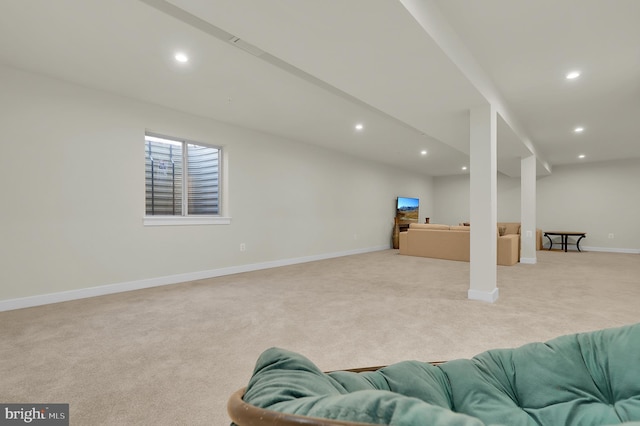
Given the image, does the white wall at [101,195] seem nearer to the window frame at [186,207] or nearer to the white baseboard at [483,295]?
the window frame at [186,207]

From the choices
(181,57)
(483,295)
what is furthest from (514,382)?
(181,57)

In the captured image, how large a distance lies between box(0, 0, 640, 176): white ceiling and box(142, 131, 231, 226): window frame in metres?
0.53

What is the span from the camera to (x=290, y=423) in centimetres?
39

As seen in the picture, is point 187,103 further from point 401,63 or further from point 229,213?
point 401,63

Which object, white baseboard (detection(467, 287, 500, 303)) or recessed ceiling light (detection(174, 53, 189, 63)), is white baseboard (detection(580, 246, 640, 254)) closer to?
white baseboard (detection(467, 287, 500, 303))

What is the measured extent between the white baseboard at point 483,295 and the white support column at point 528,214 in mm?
3526

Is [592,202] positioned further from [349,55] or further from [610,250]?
[349,55]

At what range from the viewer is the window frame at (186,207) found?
422 centimetres

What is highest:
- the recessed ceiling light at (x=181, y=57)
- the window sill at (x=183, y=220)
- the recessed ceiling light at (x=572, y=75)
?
the recessed ceiling light at (x=572, y=75)

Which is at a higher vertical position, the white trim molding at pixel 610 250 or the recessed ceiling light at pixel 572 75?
the recessed ceiling light at pixel 572 75

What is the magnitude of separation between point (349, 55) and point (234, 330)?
2.45 m

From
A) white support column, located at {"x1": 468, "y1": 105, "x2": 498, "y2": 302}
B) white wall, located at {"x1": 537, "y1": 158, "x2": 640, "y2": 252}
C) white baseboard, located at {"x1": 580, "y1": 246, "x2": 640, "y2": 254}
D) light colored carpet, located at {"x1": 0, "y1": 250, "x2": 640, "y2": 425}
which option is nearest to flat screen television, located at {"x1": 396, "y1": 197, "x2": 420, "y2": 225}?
white wall, located at {"x1": 537, "y1": 158, "x2": 640, "y2": 252}

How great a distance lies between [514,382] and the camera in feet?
2.64

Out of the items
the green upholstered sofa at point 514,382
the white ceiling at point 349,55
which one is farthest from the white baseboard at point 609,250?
the green upholstered sofa at point 514,382
